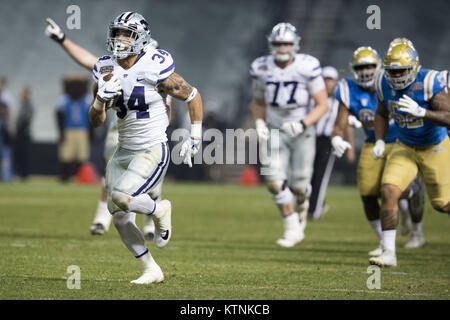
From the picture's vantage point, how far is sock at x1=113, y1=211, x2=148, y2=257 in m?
5.84

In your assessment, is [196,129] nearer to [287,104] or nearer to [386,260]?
[386,260]

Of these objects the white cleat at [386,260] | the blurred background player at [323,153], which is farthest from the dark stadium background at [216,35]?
the white cleat at [386,260]

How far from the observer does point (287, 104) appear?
879cm

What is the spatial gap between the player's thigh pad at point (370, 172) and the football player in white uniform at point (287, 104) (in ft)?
2.94

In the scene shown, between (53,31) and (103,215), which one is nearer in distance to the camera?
(53,31)

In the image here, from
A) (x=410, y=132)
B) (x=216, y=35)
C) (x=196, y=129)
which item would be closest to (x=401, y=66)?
(x=410, y=132)

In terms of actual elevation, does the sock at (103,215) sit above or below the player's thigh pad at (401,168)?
below

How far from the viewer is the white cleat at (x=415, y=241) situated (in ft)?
28.5

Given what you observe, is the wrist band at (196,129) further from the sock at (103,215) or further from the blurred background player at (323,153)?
the blurred background player at (323,153)

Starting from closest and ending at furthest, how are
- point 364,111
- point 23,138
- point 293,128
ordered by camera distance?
point 364,111 < point 293,128 < point 23,138

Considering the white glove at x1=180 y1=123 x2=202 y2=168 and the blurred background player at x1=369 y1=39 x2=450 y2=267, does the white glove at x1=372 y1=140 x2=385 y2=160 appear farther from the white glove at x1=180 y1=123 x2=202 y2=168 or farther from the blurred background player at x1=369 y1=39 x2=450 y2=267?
the white glove at x1=180 y1=123 x2=202 y2=168

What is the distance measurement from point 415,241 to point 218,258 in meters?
2.27

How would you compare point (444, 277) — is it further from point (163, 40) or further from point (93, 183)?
point (163, 40)

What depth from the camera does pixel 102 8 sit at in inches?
963
